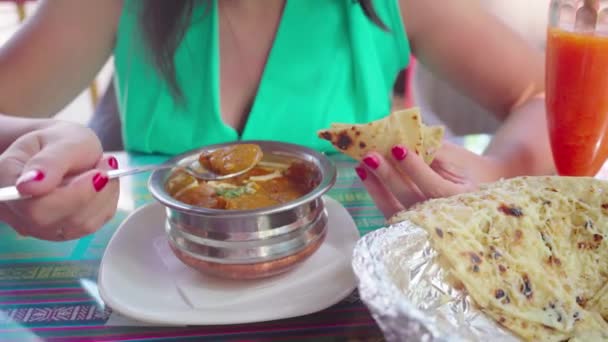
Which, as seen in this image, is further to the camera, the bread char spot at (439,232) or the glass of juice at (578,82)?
the glass of juice at (578,82)

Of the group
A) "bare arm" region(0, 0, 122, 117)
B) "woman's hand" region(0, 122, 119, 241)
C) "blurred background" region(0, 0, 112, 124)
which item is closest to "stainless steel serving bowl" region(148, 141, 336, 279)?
"woman's hand" region(0, 122, 119, 241)

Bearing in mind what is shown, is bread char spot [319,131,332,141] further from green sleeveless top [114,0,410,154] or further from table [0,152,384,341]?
green sleeveless top [114,0,410,154]

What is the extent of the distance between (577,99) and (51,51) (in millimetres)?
1297

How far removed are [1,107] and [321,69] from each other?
88cm

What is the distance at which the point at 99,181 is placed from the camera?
78cm

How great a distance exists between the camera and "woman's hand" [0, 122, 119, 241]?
0.72 m

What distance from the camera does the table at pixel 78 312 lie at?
2.35ft

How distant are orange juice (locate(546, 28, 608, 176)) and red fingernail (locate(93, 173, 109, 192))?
2.94 feet

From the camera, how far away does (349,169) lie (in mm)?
1270

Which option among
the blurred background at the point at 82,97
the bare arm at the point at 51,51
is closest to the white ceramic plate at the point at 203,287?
the bare arm at the point at 51,51

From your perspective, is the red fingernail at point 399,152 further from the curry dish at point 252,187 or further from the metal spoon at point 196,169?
the metal spoon at point 196,169

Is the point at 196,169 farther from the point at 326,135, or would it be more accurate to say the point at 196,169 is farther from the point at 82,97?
the point at 82,97

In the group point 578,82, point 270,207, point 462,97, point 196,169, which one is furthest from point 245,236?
point 462,97

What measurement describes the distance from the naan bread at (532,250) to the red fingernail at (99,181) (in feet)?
1.54
